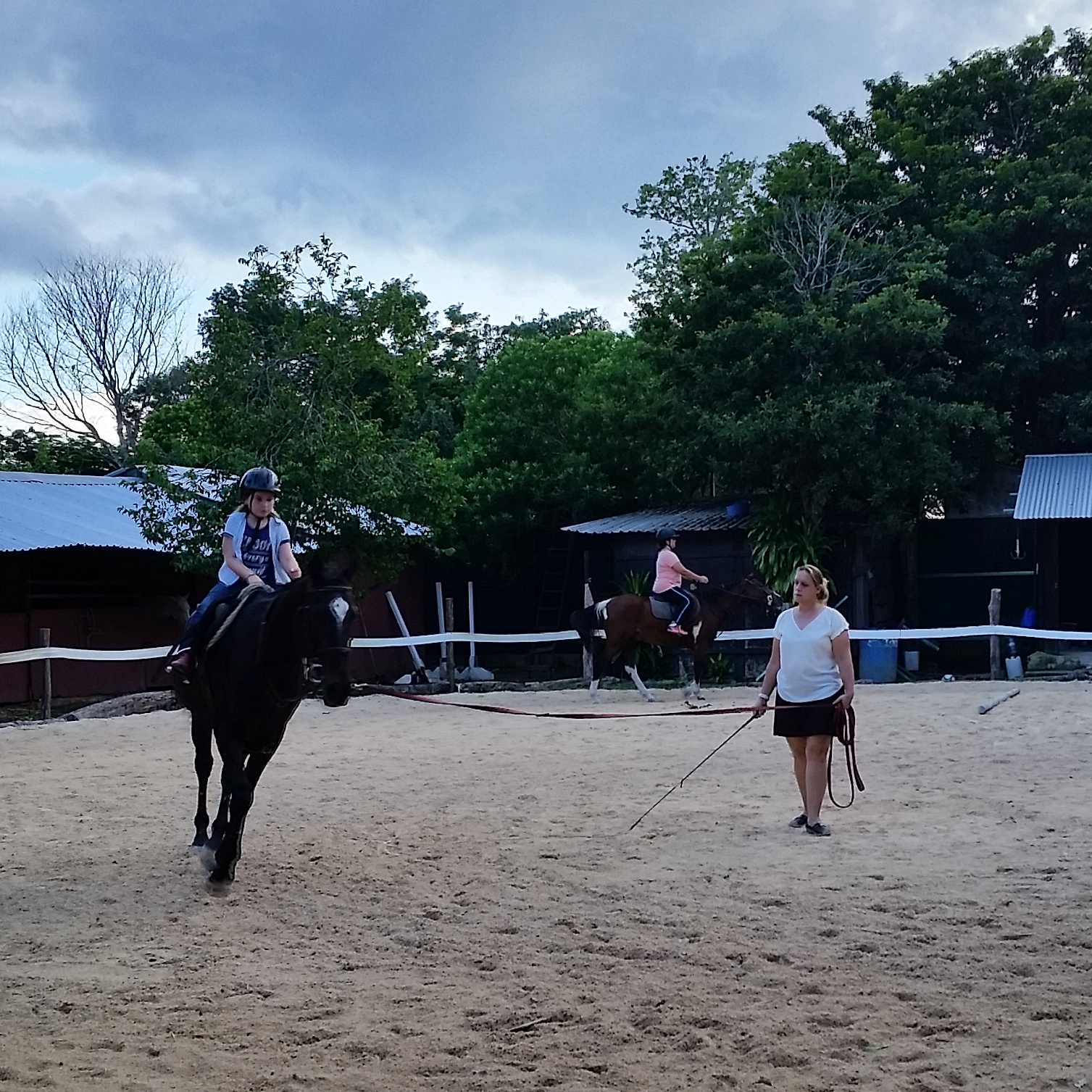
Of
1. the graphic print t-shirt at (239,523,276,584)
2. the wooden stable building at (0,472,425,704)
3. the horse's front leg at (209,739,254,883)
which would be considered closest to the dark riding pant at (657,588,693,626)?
the wooden stable building at (0,472,425,704)

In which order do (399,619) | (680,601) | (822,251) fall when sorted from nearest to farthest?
1. (680,601)
2. (822,251)
3. (399,619)

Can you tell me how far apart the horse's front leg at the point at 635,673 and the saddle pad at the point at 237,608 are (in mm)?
9810

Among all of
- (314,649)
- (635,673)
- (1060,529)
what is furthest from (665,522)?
(314,649)

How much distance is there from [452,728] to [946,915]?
9.03 meters

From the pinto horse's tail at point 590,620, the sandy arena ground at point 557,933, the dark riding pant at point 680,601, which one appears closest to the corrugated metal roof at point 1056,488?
the dark riding pant at point 680,601

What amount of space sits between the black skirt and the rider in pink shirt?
7804 millimetres

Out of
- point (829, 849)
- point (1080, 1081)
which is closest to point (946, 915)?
point (829, 849)

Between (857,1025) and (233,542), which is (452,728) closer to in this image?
(233,542)

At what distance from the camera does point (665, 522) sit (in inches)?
898

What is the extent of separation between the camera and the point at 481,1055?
432 centimetres

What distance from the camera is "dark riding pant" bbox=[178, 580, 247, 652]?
7.40 metres

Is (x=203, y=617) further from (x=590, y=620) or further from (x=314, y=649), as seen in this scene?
(x=590, y=620)

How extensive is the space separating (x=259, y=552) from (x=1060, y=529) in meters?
18.6

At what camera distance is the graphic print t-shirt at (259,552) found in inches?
301
